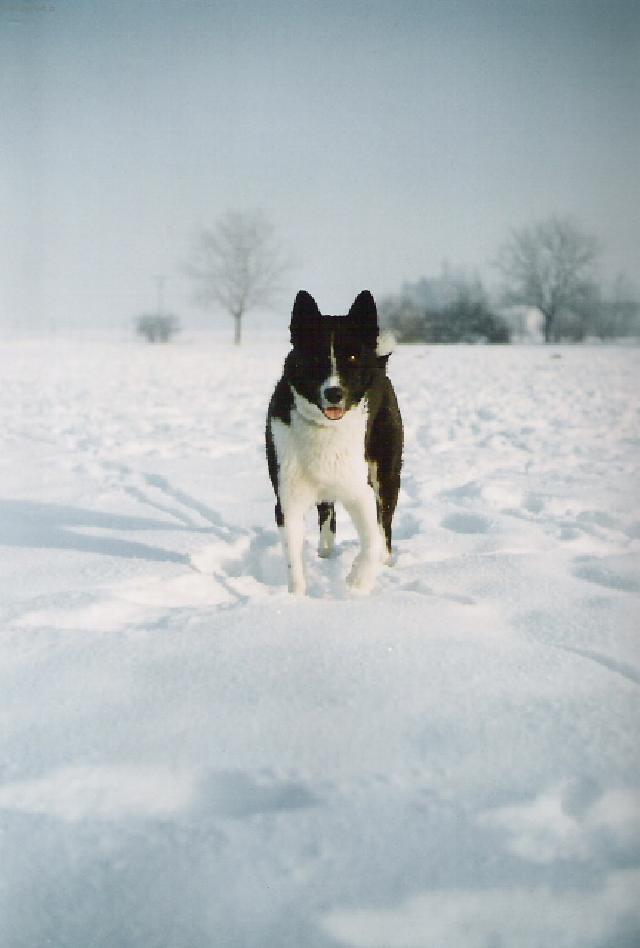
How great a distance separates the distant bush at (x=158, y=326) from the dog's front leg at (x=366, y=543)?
31263mm

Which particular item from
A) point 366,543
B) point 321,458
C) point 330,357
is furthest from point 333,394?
point 366,543

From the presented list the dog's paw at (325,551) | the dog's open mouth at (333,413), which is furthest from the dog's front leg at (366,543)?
the dog's paw at (325,551)

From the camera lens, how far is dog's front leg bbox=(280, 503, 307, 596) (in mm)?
3252

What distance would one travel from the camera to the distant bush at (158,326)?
110 ft

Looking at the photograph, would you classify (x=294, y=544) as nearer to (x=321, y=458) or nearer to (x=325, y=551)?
(x=321, y=458)

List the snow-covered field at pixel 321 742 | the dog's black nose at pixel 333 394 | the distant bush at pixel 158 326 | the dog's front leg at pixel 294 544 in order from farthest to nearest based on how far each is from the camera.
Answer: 1. the distant bush at pixel 158 326
2. the dog's front leg at pixel 294 544
3. the dog's black nose at pixel 333 394
4. the snow-covered field at pixel 321 742

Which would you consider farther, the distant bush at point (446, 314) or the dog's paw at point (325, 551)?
the distant bush at point (446, 314)

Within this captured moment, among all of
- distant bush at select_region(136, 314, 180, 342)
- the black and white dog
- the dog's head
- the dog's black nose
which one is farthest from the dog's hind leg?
distant bush at select_region(136, 314, 180, 342)

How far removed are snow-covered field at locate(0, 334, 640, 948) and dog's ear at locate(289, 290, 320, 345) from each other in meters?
1.20

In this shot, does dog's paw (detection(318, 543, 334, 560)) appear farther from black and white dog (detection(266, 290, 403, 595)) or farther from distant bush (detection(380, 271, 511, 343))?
distant bush (detection(380, 271, 511, 343))

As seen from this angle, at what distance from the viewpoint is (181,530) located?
14.3ft

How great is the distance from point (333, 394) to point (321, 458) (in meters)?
0.32

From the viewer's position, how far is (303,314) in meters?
3.34

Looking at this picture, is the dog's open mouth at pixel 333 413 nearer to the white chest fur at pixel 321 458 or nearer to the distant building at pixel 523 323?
the white chest fur at pixel 321 458
